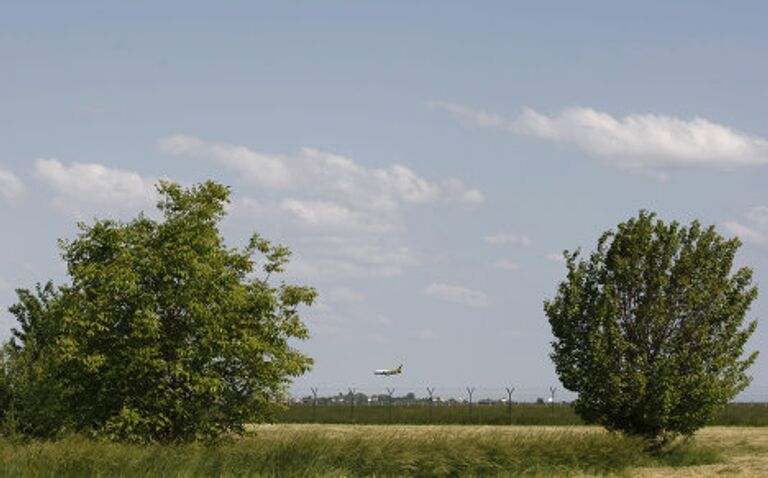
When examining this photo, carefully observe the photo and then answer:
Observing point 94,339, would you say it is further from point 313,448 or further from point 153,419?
point 313,448

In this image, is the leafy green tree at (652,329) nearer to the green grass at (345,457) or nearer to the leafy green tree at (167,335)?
the green grass at (345,457)

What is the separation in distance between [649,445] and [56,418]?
19336 millimetres

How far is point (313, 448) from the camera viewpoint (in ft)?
92.2

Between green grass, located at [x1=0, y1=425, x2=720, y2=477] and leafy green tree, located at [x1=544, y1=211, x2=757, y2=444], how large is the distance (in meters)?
1.99

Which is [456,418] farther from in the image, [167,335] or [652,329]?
[167,335]

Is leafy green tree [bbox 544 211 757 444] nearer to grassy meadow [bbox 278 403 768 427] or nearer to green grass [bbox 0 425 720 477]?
green grass [bbox 0 425 720 477]

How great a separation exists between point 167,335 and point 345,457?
6.17 meters

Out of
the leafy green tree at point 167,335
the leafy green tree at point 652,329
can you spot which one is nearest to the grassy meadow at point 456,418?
the leafy green tree at point 652,329

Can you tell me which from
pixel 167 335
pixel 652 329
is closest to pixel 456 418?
pixel 652 329

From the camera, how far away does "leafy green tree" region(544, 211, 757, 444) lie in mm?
37031

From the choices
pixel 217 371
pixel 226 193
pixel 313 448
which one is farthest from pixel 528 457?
pixel 226 193

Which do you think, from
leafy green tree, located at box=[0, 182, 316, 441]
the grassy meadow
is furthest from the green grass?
the grassy meadow

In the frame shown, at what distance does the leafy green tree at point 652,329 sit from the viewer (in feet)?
121

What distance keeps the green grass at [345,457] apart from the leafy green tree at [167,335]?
68.4 inches
